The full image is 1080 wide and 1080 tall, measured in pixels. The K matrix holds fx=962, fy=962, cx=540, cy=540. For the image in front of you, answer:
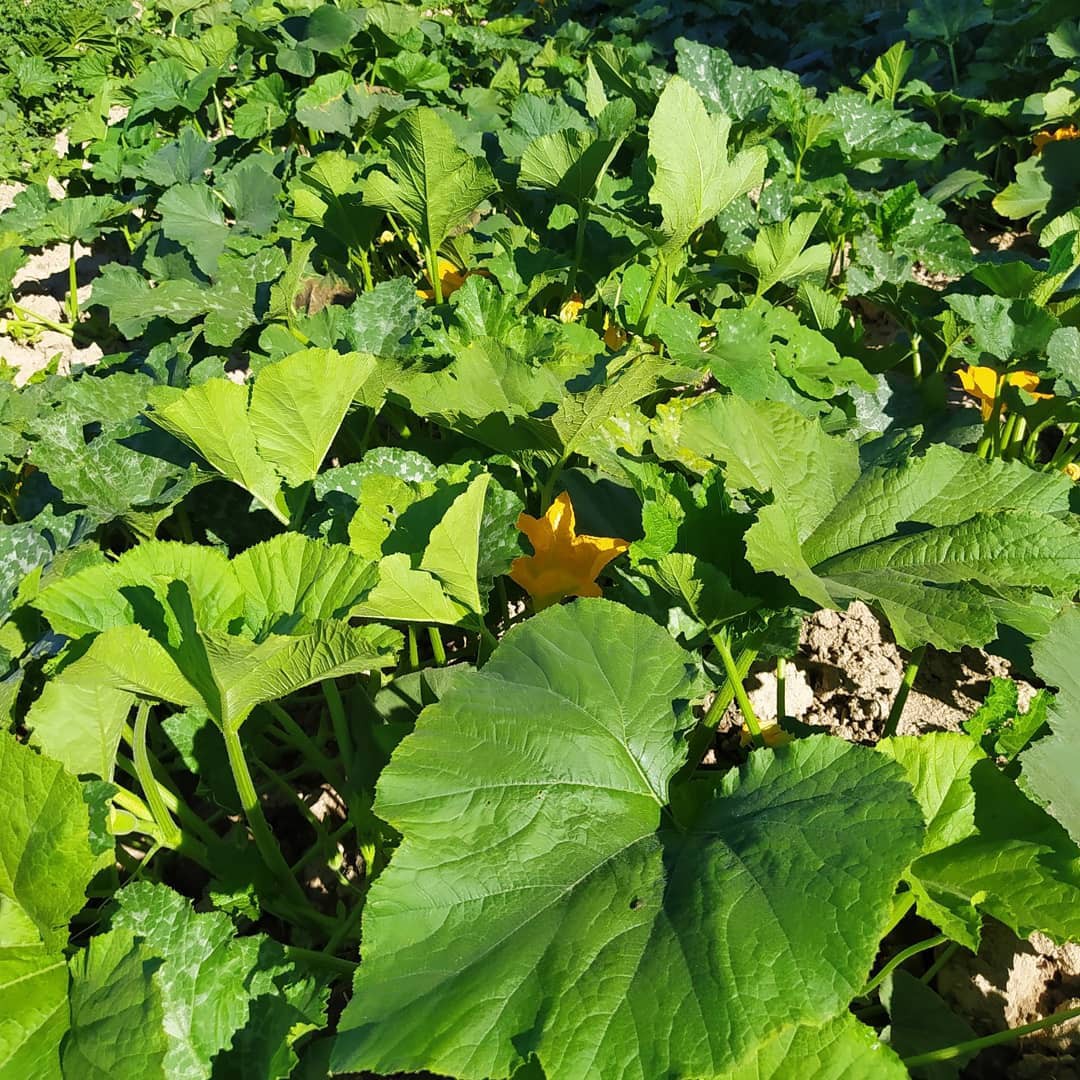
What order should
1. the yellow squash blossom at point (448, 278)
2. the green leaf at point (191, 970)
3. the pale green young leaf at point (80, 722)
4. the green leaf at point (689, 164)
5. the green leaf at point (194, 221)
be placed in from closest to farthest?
the green leaf at point (191, 970) → the pale green young leaf at point (80, 722) → the green leaf at point (689, 164) → the yellow squash blossom at point (448, 278) → the green leaf at point (194, 221)

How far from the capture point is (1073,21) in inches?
152

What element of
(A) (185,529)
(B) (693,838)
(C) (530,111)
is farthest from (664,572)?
(C) (530,111)

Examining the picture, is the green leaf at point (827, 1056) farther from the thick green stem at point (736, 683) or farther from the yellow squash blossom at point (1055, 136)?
the yellow squash blossom at point (1055, 136)

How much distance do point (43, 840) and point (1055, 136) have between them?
3.80 m

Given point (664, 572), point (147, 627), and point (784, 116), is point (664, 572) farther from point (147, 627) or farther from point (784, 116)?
point (784, 116)

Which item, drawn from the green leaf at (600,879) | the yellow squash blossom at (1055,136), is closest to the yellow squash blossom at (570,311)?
the green leaf at (600,879)

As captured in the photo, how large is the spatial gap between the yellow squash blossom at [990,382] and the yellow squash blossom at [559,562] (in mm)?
1085

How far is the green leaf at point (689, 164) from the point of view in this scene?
75.2 inches

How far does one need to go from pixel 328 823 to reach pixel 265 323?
1309 millimetres

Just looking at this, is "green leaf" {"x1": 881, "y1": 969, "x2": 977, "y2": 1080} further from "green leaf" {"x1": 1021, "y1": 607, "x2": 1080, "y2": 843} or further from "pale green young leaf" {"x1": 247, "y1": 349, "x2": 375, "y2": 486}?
"pale green young leaf" {"x1": 247, "y1": 349, "x2": 375, "y2": 486}

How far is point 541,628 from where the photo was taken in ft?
3.87

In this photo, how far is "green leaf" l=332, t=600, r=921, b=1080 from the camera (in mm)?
849

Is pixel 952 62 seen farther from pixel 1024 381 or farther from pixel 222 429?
pixel 222 429

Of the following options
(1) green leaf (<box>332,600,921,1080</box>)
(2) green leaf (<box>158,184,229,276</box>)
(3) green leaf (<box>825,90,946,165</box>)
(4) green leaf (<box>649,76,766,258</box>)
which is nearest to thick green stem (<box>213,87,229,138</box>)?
(2) green leaf (<box>158,184,229,276</box>)
